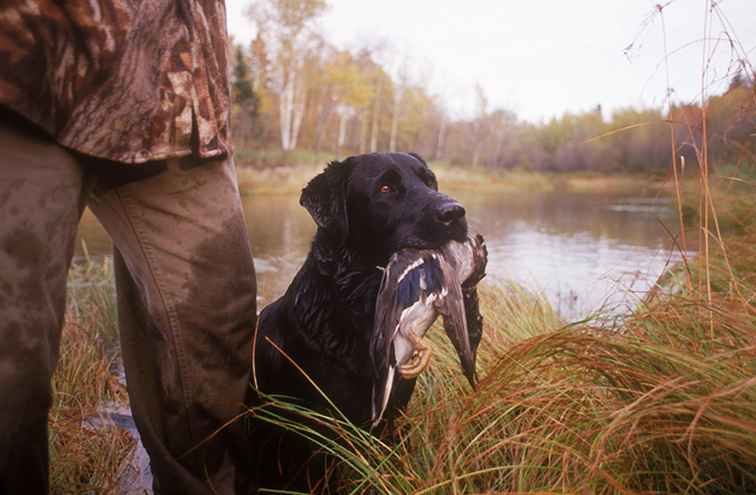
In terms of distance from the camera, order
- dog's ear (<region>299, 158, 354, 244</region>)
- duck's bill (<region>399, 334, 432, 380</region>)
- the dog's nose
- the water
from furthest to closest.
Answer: the water → dog's ear (<region>299, 158, 354, 244</region>) → the dog's nose → duck's bill (<region>399, 334, 432, 380</region>)

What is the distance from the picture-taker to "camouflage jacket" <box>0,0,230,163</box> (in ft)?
3.53

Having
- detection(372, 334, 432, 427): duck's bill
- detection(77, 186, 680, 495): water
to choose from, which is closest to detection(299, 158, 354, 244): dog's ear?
detection(372, 334, 432, 427): duck's bill

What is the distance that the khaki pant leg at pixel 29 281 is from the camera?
111cm

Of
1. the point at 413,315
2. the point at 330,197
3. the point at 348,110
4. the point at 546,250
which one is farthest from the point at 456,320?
the point at 348,110

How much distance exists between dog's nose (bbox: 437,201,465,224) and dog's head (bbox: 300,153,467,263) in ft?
0.34

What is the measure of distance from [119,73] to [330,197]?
0.97 meters

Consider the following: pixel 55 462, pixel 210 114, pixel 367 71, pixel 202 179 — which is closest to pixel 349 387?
pixel 202 179

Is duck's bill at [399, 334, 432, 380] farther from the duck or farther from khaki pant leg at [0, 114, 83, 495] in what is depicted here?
khaki pant leg at [0, 114, 83, 495]

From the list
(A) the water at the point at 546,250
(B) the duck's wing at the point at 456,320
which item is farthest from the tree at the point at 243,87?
(B) the duck's wing at the point at 456,320

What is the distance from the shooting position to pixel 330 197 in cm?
208

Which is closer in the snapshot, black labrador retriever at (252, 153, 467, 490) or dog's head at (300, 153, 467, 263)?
black labrador retriever at (252, 153, 467, 490)

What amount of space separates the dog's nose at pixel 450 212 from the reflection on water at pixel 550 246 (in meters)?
1.17

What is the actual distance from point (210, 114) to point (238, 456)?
1140mm

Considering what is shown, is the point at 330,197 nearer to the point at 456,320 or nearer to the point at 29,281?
the point at 456,320
